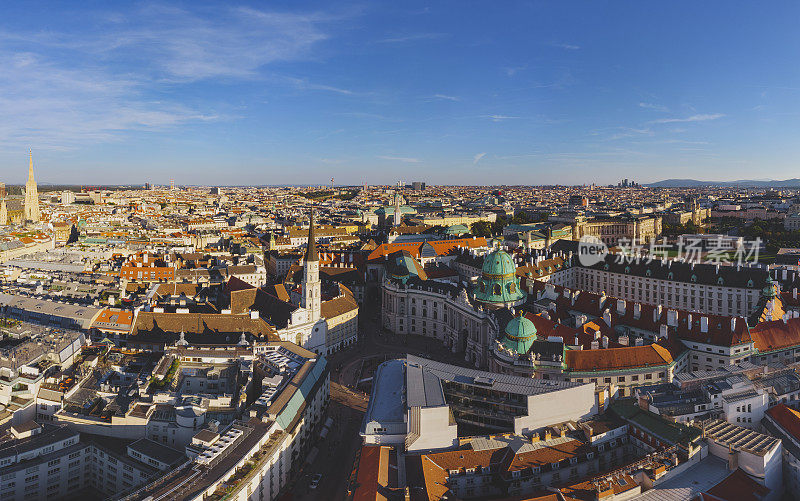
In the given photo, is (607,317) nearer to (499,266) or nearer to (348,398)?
(499,266)

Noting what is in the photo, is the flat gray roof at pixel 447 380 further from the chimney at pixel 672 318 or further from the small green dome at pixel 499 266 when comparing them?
the small green dome at pixel 499 266

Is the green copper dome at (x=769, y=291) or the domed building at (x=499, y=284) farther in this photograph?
the green copper dome at (x=769, y=291)

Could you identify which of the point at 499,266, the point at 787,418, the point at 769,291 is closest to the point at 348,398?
the point at 499,266

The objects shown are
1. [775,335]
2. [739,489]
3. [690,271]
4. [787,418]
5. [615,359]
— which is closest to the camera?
[739,489]

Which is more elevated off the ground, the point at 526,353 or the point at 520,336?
the point at 520,336

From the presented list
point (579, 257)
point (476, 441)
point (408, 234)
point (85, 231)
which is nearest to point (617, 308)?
point (476, 441)

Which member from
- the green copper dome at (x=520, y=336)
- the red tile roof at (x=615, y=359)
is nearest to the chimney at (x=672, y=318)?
the red tile roof at (x=615, y=359)

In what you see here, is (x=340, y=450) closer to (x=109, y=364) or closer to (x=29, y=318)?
(x=109, y=364)
